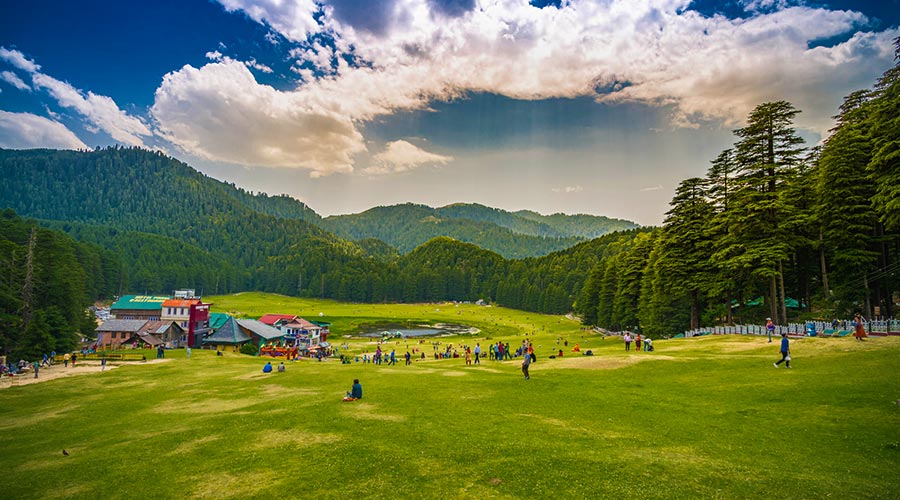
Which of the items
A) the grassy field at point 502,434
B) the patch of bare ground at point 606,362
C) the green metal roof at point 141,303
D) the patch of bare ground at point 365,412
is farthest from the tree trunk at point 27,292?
the patch of bare ground at point 606,362

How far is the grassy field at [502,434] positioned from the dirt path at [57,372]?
6723mm

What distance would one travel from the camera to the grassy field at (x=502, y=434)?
12750 mm

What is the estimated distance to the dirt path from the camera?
36.8 m

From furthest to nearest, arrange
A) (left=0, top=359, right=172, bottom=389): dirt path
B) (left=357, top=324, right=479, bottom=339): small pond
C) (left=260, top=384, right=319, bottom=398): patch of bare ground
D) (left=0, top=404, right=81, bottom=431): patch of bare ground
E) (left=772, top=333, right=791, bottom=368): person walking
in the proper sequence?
(left=357, top=324, right=479, bottom=339): small pond, (left=0, top=359, right=172, bottom=389): dirt path, (left=260, top=384, right=319, bottom=398): patch of bare ground, (left=772, top=333, right=791, bottom=368): person walking, (left=0, top=404, right=81, bottom=431): patch of bare ground

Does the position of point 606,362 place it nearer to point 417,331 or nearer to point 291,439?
point 291,439

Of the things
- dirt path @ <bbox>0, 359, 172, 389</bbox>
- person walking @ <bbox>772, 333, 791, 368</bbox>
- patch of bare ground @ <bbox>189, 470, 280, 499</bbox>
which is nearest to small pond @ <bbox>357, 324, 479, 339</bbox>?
dirt path @ <bbox>0, 359, 172, 389</bbox>

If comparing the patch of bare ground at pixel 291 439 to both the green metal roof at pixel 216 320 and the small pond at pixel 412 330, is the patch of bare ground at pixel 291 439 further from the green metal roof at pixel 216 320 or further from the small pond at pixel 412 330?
the small pond at pixel 412 330

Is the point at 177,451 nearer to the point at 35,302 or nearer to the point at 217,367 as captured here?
the point at 217,367

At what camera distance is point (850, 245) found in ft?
134

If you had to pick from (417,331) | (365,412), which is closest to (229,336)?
(417,331)

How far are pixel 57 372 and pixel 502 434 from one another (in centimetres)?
4517

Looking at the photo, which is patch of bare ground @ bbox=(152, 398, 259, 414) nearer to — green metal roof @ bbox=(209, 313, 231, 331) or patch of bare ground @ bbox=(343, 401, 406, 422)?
patch of bare ground @ bbox=(343, 401, 406, 422)

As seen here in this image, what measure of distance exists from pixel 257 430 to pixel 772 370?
26.3 metres

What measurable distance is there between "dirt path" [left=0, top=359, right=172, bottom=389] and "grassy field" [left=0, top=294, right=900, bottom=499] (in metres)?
6.72
